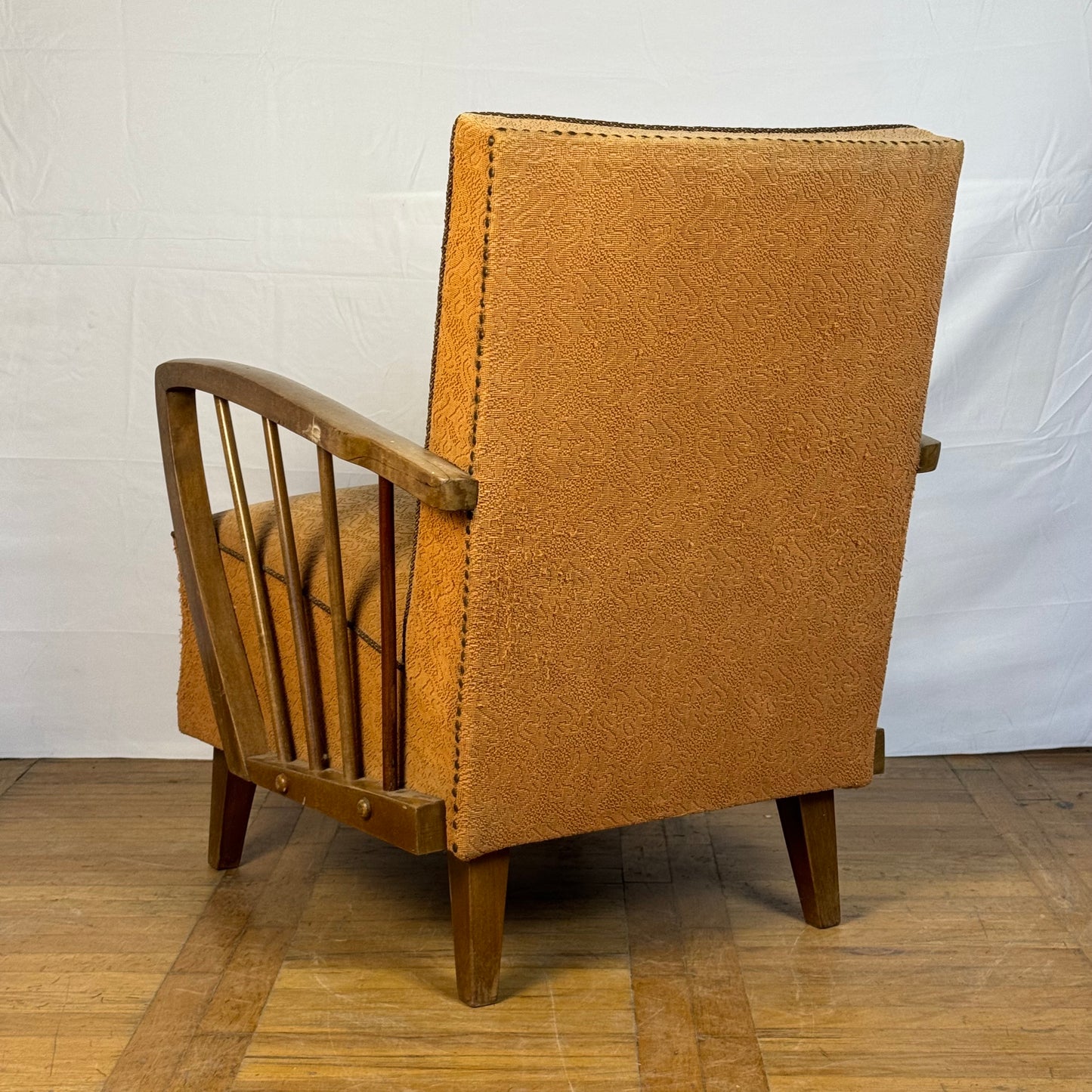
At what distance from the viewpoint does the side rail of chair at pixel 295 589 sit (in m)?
1.40

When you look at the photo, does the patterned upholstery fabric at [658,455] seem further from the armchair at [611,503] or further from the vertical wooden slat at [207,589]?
the vertical wooden slat at [207,589]

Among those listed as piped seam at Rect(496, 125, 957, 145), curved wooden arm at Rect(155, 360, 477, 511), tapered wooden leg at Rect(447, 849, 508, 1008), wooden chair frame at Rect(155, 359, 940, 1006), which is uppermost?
piped seam at Rect(496, 125, 957, 145)

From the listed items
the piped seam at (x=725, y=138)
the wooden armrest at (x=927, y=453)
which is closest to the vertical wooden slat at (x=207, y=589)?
the piped seam at (x=725, y=138)

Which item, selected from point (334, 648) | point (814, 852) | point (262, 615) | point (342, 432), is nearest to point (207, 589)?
point (262, 615)

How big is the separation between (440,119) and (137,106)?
0.50 meters

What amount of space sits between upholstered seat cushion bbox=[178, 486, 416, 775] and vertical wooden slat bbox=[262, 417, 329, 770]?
2 centimetres

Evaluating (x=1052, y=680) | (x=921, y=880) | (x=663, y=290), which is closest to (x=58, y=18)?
(x=663, y=290)

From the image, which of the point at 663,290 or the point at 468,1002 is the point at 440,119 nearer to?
the point at 663,290

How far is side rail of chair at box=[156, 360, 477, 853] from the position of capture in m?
1.40

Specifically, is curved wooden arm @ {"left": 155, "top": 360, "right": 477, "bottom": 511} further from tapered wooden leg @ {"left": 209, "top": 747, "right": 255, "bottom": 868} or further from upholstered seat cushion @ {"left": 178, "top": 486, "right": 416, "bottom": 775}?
tapered wooden leg @ {"left": 209, "top": 747, "right": 255, "bottom": 868}

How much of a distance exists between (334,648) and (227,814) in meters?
0.54

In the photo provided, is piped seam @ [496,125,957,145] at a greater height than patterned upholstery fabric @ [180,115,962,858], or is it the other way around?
piped seam @ [496,125,957,145]

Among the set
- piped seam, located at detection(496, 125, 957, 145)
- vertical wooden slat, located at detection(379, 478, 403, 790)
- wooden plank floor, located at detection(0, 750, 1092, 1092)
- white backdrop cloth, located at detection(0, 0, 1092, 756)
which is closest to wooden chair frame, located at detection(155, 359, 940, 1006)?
vertical wooden slat, located at detection(379, 478, 403, 790)

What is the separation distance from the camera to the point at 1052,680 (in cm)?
256
